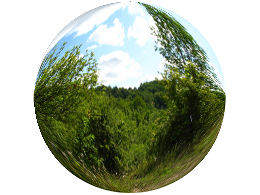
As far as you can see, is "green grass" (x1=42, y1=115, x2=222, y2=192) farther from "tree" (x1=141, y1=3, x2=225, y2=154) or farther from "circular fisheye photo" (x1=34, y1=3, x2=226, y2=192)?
"tree" (x1=141, y1=3, x2=225, y2=154)

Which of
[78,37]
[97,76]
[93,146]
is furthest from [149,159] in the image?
[78,37]

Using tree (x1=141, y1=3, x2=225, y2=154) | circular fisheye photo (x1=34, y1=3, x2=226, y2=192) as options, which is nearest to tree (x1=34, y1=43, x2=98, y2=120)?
circular fisheye photo (x1=34, y1=3, x2=226, y2=192)

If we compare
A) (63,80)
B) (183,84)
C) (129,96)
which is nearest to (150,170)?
(129,96)

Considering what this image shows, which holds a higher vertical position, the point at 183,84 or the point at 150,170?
the point at 183,84

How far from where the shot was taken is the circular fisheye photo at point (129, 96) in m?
8.23

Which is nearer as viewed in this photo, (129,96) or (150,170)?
(129,96)

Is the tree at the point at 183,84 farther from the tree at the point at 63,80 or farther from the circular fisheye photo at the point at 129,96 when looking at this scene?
the tree at the point at 63,80

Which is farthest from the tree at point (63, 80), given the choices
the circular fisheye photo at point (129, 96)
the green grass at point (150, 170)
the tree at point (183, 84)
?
→ the tree at point (183, 84)

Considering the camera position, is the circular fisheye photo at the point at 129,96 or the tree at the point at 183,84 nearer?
the circular fisheye photo at the point at 129,96

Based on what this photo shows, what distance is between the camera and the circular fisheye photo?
27.0ft

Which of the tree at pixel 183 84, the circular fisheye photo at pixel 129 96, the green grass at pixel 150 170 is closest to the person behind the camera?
the circular fisheye photo at pixel 129 96

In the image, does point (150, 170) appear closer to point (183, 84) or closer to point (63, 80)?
point (183, 84)

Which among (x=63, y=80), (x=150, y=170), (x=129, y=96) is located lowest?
(x=150, y=170)

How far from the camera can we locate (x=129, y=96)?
8.17m
